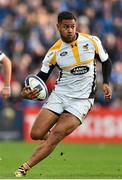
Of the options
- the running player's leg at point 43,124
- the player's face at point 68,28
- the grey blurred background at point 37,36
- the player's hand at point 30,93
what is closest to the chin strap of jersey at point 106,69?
the player's face at point 68,28

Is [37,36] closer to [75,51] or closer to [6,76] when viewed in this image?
[6,76]

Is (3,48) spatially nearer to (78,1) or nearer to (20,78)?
(20,78)

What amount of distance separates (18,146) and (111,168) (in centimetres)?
825

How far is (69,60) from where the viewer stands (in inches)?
496

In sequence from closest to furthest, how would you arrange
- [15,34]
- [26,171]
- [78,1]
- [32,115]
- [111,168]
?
1. [26,171]
2. [111,168]
3. [32,115]
4. [15,34]
5. [78,1]

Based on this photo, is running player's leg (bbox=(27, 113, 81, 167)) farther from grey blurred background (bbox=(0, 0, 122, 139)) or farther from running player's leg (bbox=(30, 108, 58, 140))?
grey blurred background (bbox=(0, 0, 122, 139))

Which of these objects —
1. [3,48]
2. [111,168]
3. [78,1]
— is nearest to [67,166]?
[111,168]

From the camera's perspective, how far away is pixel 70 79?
12617mm

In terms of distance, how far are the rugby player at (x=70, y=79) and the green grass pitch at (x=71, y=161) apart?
87cm

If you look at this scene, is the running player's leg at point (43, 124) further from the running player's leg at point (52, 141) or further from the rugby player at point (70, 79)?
the running player's leg at point (52, 141)

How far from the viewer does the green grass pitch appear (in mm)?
12797

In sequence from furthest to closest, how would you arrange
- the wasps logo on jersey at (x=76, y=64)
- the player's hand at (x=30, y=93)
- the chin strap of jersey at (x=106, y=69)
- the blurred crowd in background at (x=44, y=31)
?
the blurred crowd in background at (x=44, y=31), the chin strap of jersey at (x=106, y=69), the wasps logo on jersey at (x=76, y=64), the player's hand at (x=30, y=93)

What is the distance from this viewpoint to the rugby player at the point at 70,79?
12391 millimetres

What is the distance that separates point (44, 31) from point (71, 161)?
32.4 feet
